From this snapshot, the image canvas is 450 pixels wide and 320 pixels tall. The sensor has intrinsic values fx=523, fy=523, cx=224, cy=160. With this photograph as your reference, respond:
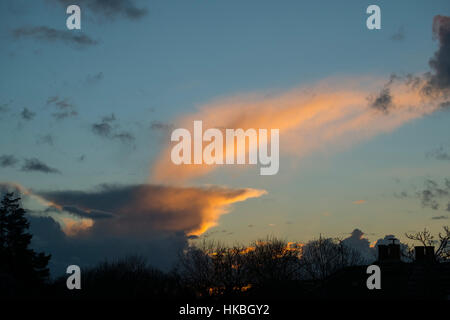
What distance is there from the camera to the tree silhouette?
7231 cm

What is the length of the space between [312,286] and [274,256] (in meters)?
24.1

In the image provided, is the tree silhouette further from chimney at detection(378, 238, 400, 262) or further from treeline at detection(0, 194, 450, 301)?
chimney at detection(378, 238, 400, 262)

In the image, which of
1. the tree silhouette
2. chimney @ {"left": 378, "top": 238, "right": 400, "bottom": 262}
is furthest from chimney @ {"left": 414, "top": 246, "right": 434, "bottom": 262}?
the tree silhouette

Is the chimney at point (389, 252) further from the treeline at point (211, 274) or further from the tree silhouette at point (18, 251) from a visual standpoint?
the tree silhouette at point (18, 251)

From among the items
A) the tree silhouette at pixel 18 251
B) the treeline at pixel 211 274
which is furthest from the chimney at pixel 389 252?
the tree silhouette at pixel 18 251

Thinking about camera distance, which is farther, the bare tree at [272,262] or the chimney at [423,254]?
the bare tree at [272,262]

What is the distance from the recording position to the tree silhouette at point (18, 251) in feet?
237

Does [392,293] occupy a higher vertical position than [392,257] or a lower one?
lower

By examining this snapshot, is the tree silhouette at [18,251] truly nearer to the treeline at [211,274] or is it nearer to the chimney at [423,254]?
the treeline at [211,274]

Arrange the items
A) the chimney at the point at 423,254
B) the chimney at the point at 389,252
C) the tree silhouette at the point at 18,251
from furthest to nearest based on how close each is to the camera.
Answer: the tree silhouette at the point at 18,251, the chimney at the point at 389,252, the chimney at the point at 423,254

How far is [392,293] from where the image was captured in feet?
160

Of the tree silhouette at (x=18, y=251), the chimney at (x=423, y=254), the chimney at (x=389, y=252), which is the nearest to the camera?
the chimney at (x=423, y=254)
